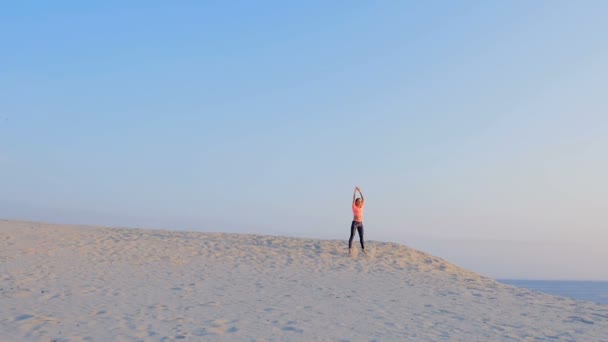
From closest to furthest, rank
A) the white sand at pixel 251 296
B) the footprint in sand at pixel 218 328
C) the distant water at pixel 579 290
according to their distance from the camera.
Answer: the footprint in sand at pixel 218 328, the white sand at pixel 251 296, the distant water at pixel 579 290

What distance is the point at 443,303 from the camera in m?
11.1

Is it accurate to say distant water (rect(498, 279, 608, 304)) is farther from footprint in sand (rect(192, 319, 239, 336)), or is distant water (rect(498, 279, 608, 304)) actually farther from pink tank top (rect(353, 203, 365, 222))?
footprint in sand (rect(192, 319, 239, 336))

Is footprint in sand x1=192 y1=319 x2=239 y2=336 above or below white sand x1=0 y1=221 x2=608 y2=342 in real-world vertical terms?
below

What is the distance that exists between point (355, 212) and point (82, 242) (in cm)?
906

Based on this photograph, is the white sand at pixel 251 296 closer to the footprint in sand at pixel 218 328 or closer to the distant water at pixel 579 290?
the footprint in sand at pixel 218 328

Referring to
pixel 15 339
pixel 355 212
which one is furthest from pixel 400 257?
pixel 15 339

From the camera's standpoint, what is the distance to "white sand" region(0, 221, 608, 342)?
8.27m

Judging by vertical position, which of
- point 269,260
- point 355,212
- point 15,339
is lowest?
point 15,339

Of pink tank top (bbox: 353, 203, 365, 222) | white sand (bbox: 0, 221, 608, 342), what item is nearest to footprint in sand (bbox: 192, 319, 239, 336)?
white sand (bbox: 0, 221, 608, 342)

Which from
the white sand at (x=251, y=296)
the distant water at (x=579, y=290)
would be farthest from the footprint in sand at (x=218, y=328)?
the distant water at (x=579, y=290)

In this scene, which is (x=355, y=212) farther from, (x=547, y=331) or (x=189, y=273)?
(x=547, y=331)

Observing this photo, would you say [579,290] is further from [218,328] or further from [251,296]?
[218,328]

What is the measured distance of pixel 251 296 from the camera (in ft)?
36.2

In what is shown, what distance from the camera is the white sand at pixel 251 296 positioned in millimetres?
8266
